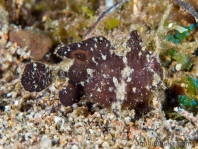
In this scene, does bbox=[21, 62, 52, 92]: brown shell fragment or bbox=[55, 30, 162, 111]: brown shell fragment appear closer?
bbox=[55, 30, 162, 111]: brown shell fragment

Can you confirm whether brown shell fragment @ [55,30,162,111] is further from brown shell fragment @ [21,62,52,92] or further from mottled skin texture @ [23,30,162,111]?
brown shell fragment @ [21,62,52,92]

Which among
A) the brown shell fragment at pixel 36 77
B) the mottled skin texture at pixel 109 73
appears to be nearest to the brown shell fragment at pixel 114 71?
the mottled skin texture at pixel 109 73

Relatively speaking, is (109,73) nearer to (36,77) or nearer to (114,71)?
(114,71)

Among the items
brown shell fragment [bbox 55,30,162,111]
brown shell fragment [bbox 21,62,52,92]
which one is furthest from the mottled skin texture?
brown shell fragment [bbox 21,62,52,92]

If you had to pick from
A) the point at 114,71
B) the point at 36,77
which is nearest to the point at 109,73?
the point at 114,71

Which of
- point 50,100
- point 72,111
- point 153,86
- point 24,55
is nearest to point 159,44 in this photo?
point 153,86

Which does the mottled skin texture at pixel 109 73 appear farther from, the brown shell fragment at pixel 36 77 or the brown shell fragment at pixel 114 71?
the brown shell fragment at pixel 36 77
